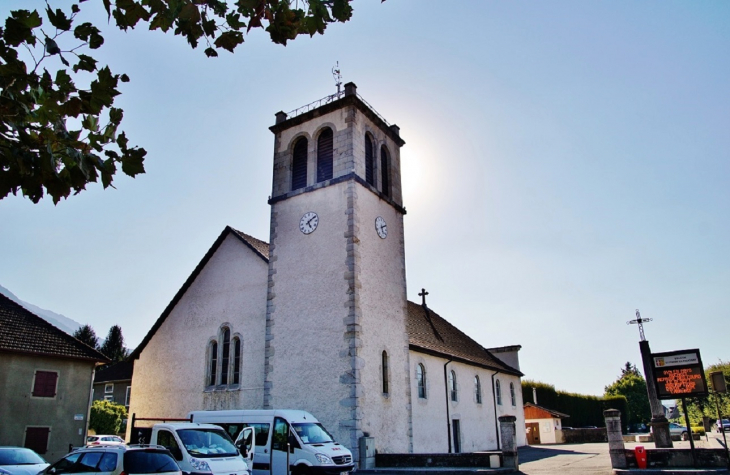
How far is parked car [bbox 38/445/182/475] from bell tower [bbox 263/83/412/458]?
888 centimetres

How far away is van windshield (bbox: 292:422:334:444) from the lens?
16094 millimetres

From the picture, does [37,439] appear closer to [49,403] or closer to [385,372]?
[49,403]

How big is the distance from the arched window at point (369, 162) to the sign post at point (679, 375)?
13335 mm

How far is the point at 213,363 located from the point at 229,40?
2229 cm

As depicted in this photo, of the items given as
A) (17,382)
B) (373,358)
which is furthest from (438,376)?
(17,382)

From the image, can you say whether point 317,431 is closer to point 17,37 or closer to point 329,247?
point 329,247

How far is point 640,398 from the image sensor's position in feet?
250

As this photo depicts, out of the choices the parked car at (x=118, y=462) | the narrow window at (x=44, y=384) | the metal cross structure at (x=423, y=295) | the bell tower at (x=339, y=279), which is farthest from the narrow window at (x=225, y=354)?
the metal cross structure at (x=423, y=295)

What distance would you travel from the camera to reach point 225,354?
24.8m

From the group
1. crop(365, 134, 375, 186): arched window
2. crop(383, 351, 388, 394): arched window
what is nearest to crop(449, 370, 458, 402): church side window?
crop(383, 351, 388, 394): arched window

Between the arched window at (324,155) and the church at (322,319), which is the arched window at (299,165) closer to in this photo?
the church at (322,319)

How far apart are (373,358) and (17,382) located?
14718 millimetres

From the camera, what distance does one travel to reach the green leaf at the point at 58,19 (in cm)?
419

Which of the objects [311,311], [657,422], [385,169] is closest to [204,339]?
[311,311]
